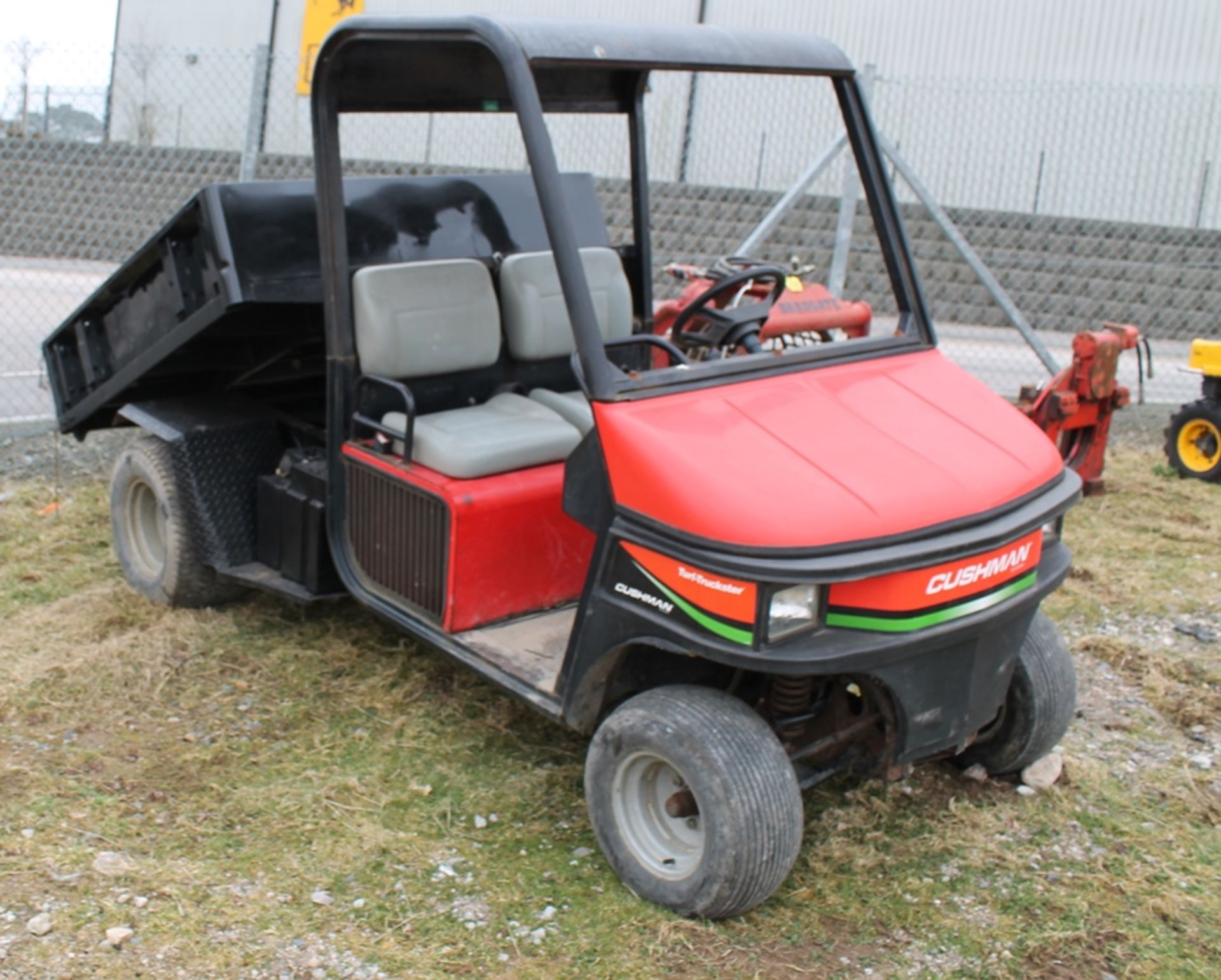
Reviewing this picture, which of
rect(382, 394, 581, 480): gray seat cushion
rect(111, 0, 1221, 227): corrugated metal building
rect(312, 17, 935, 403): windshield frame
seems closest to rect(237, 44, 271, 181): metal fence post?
rect(312, 17, 935, 403): windshield frame

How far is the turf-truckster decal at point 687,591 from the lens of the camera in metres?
2.99

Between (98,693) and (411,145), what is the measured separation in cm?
1193

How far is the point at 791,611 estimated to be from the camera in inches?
119

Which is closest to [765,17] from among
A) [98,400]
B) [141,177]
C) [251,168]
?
[141,177]

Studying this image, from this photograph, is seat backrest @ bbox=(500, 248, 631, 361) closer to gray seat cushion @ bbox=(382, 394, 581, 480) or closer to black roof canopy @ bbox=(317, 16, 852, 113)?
gray seat cushion @ bbox=(382, 394, 581, 480)

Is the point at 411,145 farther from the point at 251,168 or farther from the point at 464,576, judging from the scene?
the point at 464,576

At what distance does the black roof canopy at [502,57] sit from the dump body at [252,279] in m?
0.36

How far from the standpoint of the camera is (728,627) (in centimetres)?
302

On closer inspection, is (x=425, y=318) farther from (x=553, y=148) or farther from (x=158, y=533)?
(x=158, y=533)

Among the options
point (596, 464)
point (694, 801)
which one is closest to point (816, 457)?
point (596, 464)

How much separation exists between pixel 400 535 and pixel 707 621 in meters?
1.25

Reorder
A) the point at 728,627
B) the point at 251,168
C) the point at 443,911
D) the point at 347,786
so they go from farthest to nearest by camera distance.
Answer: the point at 251,168 < the point at 347,786 < the point at 443,911 < the point at 728,627

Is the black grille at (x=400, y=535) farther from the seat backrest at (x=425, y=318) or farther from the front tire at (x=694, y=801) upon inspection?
→ the front tire at (x=694, y=801)

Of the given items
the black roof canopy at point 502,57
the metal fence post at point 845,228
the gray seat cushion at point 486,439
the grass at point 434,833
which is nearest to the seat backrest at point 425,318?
the gray seat cushion at point 486,439
